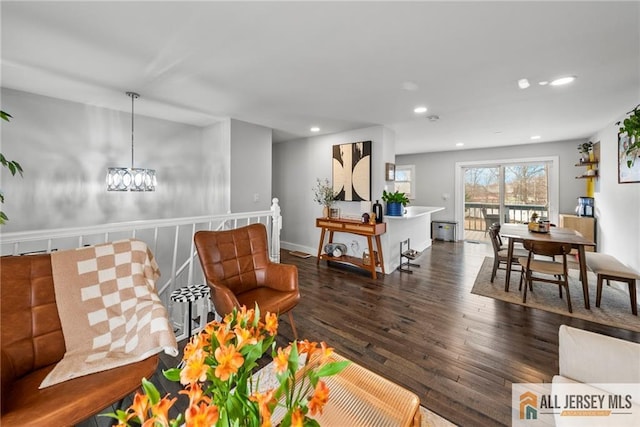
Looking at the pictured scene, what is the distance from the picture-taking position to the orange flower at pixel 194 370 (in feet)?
2.01

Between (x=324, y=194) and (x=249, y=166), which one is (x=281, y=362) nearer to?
(x=249, y=166)

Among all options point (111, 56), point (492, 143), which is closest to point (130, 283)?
point (111, 56)

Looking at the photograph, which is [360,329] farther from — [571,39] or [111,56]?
[111,56]

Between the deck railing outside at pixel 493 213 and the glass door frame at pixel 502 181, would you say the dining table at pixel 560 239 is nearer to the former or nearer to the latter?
the glass door frame at pixel 502 181

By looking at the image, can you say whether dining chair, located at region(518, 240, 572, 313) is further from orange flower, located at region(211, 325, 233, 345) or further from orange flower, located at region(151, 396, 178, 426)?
orange flower, located at region(151, 396, 178, 426)

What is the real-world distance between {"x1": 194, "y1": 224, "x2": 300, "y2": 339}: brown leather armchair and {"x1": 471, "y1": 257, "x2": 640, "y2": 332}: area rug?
259cm

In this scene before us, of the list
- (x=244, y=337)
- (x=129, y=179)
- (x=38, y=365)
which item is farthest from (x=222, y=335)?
(x=129, y=179)

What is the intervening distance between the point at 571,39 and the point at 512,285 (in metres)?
3.00

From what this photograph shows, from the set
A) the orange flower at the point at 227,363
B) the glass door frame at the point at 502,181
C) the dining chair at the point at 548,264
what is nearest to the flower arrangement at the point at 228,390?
the orange flower at the point at 227,363

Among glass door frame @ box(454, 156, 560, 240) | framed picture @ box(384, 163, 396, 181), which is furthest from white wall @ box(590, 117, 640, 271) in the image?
framed picture @ box(384, 163, 396, 181)

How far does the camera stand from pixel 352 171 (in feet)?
14.9

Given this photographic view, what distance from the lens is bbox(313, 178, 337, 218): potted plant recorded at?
15.5 ft

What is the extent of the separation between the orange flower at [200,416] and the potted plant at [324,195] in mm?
4143

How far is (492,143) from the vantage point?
5684mm
